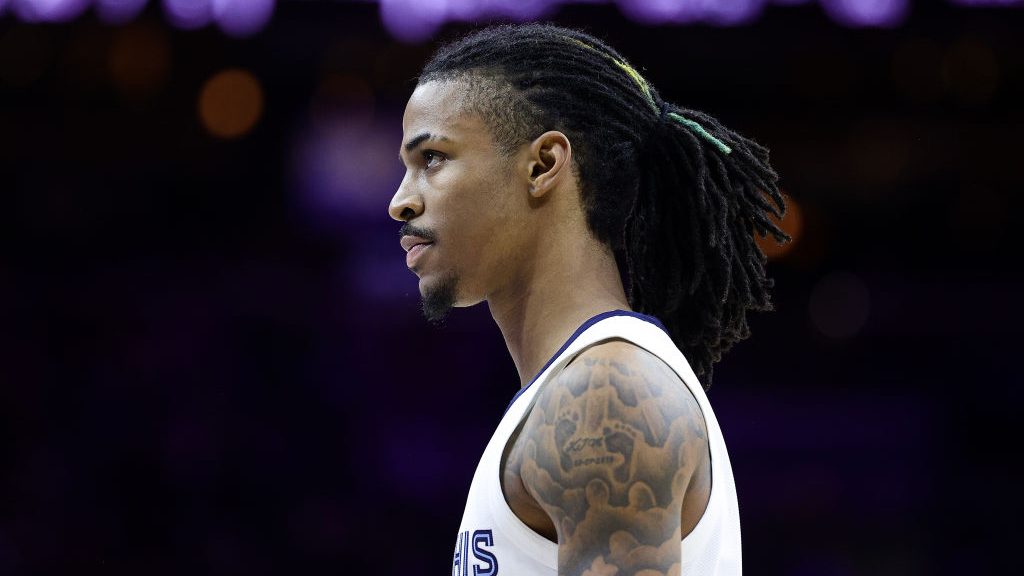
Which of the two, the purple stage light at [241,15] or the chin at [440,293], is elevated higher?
the purple stage light at [241,15]

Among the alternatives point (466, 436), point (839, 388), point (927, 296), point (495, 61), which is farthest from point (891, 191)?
point (495, 61)

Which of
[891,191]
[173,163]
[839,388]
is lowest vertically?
[839,388]

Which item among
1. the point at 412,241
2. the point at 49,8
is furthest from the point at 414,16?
the point at 412,241

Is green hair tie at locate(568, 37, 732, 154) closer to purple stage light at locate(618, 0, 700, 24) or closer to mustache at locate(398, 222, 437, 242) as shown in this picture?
mustache at locate(398, 222, 437, 242)

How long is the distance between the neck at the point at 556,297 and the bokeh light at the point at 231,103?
7.39 metres

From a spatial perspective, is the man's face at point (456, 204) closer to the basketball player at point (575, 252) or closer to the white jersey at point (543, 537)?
the basketball player at point (575, 252)

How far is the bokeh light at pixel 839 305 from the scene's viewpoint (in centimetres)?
962

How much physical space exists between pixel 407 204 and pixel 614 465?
0.82 metres

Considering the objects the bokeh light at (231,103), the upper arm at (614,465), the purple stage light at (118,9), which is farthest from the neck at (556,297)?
the bokeh light at (231,103)

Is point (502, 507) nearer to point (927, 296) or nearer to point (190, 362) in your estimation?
point (190, 362)

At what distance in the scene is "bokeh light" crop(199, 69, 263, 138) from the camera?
9.46 m

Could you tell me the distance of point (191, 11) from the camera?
7.55m

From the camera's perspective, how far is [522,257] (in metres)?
2.40

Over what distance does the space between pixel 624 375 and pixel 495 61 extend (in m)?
0.83
